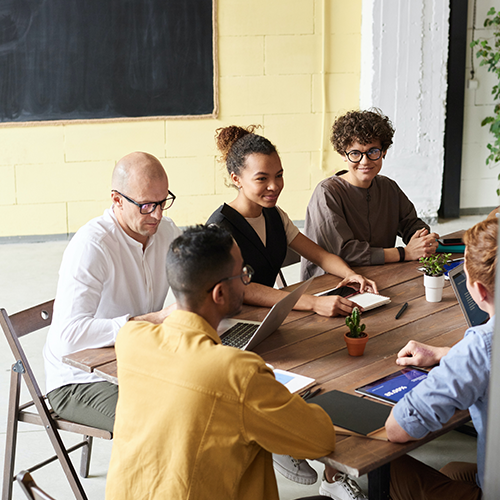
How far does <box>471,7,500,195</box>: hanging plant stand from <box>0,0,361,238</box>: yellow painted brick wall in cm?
115

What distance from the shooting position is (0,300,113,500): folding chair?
75.1 inches

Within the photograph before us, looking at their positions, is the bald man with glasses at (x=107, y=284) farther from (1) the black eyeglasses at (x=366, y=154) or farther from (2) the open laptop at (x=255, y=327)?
(1) the black eyeglasses at (x=366, y=154)

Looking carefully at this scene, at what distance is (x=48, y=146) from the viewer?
18.0 ft

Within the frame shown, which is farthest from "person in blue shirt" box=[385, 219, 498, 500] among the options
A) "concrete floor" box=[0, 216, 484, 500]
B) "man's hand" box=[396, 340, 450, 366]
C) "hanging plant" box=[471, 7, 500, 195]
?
"hanging plant" box=[471, 7, 500, 195]

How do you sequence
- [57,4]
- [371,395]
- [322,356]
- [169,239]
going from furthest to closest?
[57,4], [169,239], [322,356], [371,395]

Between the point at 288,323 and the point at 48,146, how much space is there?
13.3ft

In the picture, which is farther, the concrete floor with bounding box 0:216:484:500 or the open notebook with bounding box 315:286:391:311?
the concrete floor with bounding box 0:216:484:500

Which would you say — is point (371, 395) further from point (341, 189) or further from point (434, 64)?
point (434, 64)

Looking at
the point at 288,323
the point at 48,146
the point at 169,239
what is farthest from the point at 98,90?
the point at 288,323

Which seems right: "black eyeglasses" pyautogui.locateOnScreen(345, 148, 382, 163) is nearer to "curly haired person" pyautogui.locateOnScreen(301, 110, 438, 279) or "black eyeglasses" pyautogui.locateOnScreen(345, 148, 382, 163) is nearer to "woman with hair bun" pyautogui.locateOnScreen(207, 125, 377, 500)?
"curly haired person" pyautogui.locateOnScreen(301, 110, 438, 279)

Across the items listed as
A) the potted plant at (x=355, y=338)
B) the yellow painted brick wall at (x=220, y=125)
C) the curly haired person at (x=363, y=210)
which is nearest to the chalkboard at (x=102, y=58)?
the yellow painted brick wall at (x=220, y=125)

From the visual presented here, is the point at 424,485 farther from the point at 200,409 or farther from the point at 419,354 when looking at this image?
the point at 200,409

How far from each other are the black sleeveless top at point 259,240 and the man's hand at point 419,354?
37.0 inches

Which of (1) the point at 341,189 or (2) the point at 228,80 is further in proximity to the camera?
(2) the point at 228,80
